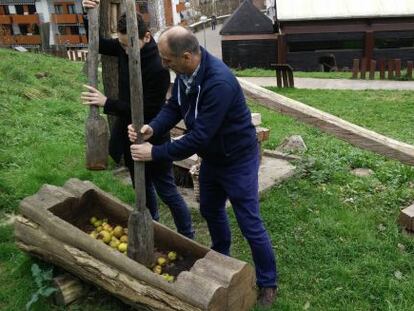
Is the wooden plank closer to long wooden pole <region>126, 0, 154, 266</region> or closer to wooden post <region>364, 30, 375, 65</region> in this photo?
long wooden pole <region>126, 0, 154, 266</region>

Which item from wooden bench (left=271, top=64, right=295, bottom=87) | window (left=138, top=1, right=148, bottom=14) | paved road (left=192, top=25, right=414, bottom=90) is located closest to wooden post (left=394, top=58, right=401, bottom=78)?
paved road (left=192, top=25, right=414, bottom=90)

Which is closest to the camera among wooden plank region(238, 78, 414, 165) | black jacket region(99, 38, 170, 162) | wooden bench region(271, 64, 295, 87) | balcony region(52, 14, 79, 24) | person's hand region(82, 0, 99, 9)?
person's hand region(82, 0, 99, 9)

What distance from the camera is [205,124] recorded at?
310cm

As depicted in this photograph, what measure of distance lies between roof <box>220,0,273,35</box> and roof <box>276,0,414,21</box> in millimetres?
1729

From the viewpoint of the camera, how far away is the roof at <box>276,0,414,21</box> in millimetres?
21953

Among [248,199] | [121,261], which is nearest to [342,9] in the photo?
[248,199]

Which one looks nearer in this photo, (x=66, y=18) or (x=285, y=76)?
(x=285, y=76)

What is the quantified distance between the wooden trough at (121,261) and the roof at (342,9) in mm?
19626

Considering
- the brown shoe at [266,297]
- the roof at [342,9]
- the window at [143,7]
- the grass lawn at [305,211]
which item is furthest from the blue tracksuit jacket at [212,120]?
the window at [143,7]

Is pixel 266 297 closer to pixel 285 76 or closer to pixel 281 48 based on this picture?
pixel 285 76

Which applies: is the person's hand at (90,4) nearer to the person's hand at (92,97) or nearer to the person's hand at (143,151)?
the person's hand at (92,97)

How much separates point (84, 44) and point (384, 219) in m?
40.0

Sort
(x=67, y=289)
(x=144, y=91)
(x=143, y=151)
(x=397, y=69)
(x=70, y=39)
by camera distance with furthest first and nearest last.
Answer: (x=70, y=39)
(x=397, y=69)
(x=144, y=91)
(x=67, y=289)
(x=143, y=151)

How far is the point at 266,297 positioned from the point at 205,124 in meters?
1.41
